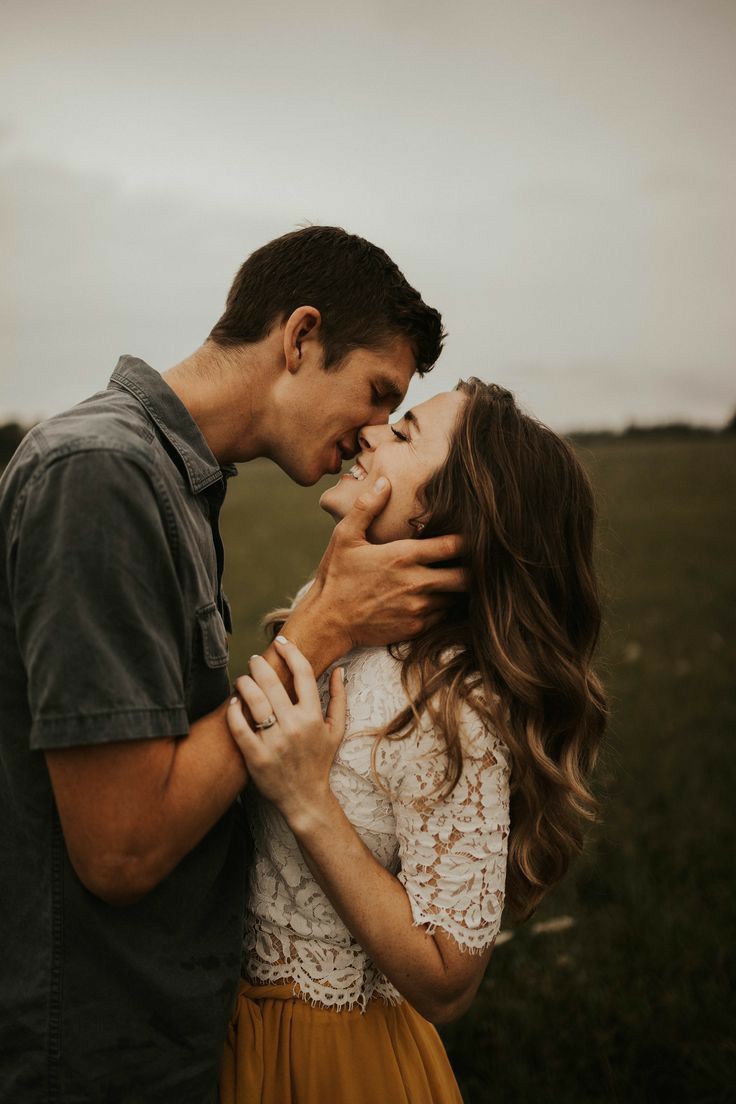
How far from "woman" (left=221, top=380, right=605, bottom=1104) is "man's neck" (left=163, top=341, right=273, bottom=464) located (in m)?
0.39

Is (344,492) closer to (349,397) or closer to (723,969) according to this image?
(349,397)

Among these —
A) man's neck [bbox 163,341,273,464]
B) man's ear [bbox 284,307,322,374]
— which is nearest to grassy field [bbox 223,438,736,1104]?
man's ear [bbox 284,307,322,374]

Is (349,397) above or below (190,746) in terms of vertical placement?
above

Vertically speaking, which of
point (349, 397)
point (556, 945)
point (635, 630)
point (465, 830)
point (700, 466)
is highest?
point (349, 397)

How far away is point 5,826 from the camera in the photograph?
6.34 feet

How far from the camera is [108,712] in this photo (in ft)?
5.27

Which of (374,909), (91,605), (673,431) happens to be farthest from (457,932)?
(673,431)

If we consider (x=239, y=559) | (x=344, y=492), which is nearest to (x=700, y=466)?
(x=239, y=559)

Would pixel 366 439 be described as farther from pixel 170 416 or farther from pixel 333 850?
pixel 333 850

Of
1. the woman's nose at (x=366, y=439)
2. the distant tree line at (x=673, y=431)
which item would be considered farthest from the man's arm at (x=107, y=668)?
the distant tree line at (x=673, y=431)

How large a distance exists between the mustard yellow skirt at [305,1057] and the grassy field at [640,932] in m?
1.51

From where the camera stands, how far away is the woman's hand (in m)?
1.90

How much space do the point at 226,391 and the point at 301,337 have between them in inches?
12.3

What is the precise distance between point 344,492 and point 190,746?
1.02 meters
